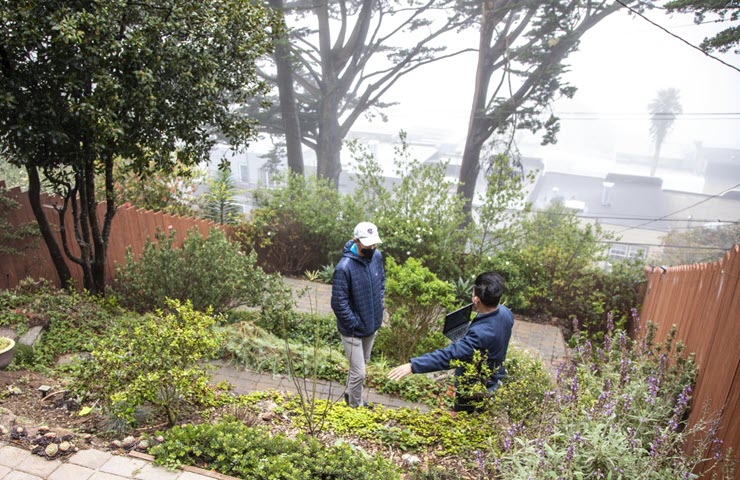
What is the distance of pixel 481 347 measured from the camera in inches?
126

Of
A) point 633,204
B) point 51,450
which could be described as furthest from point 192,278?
point 633,204

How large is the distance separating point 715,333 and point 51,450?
4244 mm

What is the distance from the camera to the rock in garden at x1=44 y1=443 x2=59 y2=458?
2.77m

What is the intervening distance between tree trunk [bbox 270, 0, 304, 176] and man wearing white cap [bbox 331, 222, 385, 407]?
12515 mm

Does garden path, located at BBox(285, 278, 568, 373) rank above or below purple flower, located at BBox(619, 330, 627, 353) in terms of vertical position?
below

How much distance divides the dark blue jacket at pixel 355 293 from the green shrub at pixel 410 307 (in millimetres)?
1184

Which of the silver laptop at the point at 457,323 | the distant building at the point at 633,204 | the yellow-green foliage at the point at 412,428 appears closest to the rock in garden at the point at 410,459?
the yellow-green foliage at the point at 412,428

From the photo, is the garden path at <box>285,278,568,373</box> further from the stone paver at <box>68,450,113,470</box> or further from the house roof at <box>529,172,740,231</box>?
the house roof at <box>529,172,740,231</box>

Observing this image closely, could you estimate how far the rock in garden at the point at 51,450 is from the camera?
2773 mm

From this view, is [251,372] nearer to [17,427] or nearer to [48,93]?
[17,427]

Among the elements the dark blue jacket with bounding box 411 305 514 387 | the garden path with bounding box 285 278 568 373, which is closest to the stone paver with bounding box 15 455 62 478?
the dark blue jacket with bounding box 411 305 514 387

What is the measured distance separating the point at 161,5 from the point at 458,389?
183 inches

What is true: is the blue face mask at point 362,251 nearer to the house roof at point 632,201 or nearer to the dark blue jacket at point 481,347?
the dark blue jacket at point 481,347

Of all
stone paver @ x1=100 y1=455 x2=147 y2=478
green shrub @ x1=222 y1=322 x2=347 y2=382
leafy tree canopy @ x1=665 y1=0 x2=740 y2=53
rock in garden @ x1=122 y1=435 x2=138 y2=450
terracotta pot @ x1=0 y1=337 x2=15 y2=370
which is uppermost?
leafy tree canopy @ x1=665 y1=0 x2=740 y2=53
